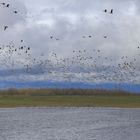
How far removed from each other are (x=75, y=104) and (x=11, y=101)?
19.9m

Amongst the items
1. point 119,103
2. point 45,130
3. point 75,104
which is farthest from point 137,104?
point 45,130

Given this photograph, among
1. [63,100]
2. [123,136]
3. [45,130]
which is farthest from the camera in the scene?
[63,100]

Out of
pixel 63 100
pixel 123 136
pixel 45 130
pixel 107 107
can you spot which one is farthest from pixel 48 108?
pixel 123 136

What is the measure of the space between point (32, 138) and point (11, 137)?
3.72 metres

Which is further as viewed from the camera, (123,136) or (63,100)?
(63,100)

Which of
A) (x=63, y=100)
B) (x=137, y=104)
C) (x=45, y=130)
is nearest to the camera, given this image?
(x=45, y=130)

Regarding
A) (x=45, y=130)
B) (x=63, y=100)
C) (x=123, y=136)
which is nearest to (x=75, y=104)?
(x=63, y=100)

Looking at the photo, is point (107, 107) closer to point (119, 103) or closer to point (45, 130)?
point (119, 103)

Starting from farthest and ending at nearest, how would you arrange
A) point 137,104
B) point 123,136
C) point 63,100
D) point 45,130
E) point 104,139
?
point 63,100
point 137,104
point 45,130
point 123,136
point 104,139

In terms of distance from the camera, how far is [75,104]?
18638cm

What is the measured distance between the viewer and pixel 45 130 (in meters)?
95.4

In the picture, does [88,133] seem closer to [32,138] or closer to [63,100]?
[32,138]

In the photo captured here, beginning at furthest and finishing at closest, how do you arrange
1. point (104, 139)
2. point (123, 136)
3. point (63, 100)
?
point (63, 100) → point (123, 136) → point (104, 139)

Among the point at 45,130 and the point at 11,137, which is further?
the point at 45,130
